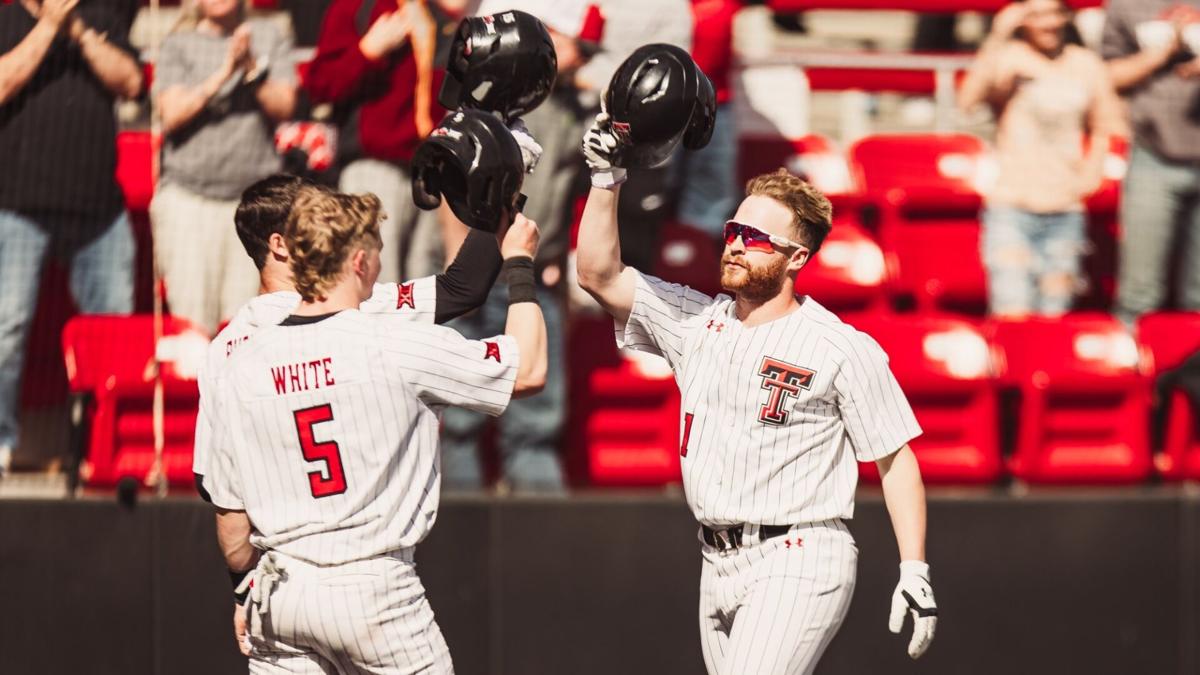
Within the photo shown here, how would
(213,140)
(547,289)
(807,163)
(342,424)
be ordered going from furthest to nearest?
(807,163) < (547,289) < (213,140) < (342,424)

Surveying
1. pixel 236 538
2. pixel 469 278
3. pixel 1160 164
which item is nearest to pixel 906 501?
pixel 469 278

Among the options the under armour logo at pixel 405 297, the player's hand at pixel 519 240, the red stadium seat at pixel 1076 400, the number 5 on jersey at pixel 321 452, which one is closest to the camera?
the number 5 on jersey at pixel 321 452

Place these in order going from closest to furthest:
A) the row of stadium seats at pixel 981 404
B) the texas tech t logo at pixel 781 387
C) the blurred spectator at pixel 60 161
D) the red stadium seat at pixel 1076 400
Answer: the texas tech t logo at pixel 781 387
the blurred spectator at pixel 60 161
the row of stadium seats at pixel 981 404
the red stadium seat at pixel 1076 400

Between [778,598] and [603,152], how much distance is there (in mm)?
1236

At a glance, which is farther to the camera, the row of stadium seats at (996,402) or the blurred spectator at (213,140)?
the row of stadium seats at (996,402)

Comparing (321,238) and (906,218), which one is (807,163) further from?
(321,238)

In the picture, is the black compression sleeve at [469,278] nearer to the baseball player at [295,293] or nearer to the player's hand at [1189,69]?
the baseball player at [295,293]

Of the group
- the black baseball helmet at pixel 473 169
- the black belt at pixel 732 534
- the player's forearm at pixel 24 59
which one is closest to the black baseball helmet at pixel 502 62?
the black baseball helmet at pixel 473 169

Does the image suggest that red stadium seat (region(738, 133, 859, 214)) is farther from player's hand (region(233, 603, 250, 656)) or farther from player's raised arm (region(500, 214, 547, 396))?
player's hand (region(233, 603, 250, 656))

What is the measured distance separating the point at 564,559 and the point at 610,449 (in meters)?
0.52

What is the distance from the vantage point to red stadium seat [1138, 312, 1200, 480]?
6.40 metres

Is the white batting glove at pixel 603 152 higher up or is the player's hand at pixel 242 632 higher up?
the white batting glove at pixel 603 152

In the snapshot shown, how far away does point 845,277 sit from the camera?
261 inches

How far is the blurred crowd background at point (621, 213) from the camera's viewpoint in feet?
19.6
